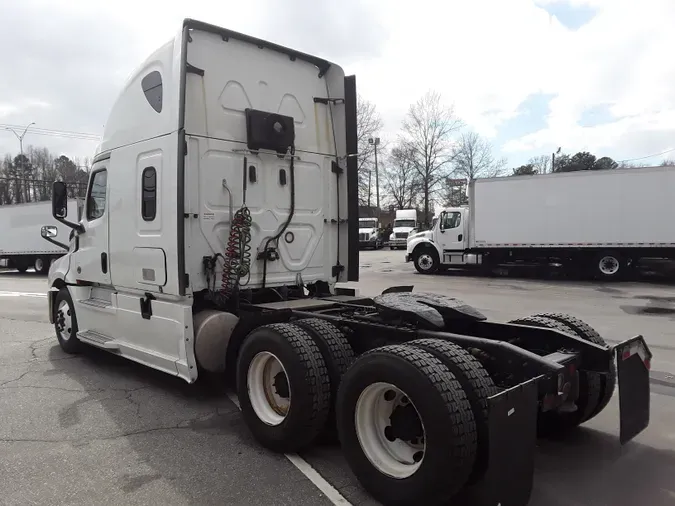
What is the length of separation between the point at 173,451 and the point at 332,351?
146 cm

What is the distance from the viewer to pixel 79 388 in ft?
18.1

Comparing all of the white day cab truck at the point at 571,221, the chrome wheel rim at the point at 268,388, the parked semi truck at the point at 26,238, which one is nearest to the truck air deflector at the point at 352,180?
the chrome wheel rim at the point at 268,388

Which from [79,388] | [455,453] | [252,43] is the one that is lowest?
[79,388]

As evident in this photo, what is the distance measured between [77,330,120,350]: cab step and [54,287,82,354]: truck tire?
33 centimetres

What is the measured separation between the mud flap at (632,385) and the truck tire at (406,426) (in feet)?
4.03

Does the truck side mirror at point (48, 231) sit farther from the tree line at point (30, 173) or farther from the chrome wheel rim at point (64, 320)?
the tree line at point (30, 173)

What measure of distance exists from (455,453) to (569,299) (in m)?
10.9

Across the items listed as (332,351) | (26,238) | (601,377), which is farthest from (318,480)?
(26,238)

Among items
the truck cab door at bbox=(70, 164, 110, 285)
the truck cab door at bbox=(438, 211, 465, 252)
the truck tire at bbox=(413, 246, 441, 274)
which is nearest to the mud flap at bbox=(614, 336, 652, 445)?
the truck cab door at bbox=(70, 164, 110, 285)

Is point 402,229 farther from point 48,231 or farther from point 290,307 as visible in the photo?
point 290,307

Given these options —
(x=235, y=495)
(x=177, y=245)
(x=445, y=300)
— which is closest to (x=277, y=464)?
(x=235, y=495)

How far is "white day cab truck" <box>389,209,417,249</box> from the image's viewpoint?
39.5m

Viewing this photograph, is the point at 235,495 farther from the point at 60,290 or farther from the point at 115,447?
the point at 60,290

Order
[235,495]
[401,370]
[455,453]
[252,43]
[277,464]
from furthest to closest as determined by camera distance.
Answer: [252,43] < [277,464] < [235,495] < [401,370] < [455,453]
